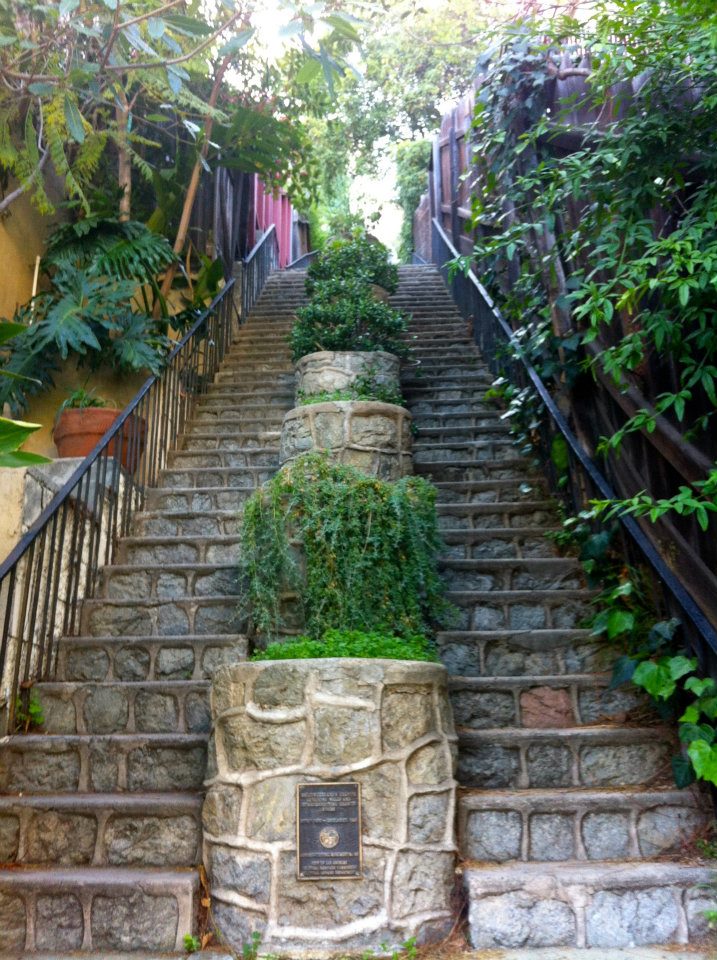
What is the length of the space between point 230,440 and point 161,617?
94.6 inches

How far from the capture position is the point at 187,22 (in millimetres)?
3367

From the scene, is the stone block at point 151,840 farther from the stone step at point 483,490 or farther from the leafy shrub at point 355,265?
the leafy shrub at point 355,265

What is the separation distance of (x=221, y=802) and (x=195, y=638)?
115 cm

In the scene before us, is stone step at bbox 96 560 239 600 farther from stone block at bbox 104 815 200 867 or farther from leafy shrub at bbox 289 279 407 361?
leafy shrub at bbox 289 279 407 361

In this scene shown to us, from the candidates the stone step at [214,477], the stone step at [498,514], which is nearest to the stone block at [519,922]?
the stone step at [498,514]

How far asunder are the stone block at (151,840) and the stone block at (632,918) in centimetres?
140

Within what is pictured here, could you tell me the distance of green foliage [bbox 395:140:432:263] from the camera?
1611cm

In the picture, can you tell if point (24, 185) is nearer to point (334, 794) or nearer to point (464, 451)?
point (464, 451)

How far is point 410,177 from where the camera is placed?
1622cm

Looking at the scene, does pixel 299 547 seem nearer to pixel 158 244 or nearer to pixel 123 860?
pixel 123 860

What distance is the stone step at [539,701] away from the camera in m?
3.75

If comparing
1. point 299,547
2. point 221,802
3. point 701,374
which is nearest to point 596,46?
point 701,374

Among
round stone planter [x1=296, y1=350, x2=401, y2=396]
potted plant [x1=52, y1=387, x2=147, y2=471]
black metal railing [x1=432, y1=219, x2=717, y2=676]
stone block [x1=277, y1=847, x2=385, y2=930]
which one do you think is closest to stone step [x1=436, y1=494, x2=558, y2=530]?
black metal railing [x1=432, y1=219, x2=717, y2=676]

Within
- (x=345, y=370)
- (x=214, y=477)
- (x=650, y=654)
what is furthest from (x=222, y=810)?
(x=345, y=370)
